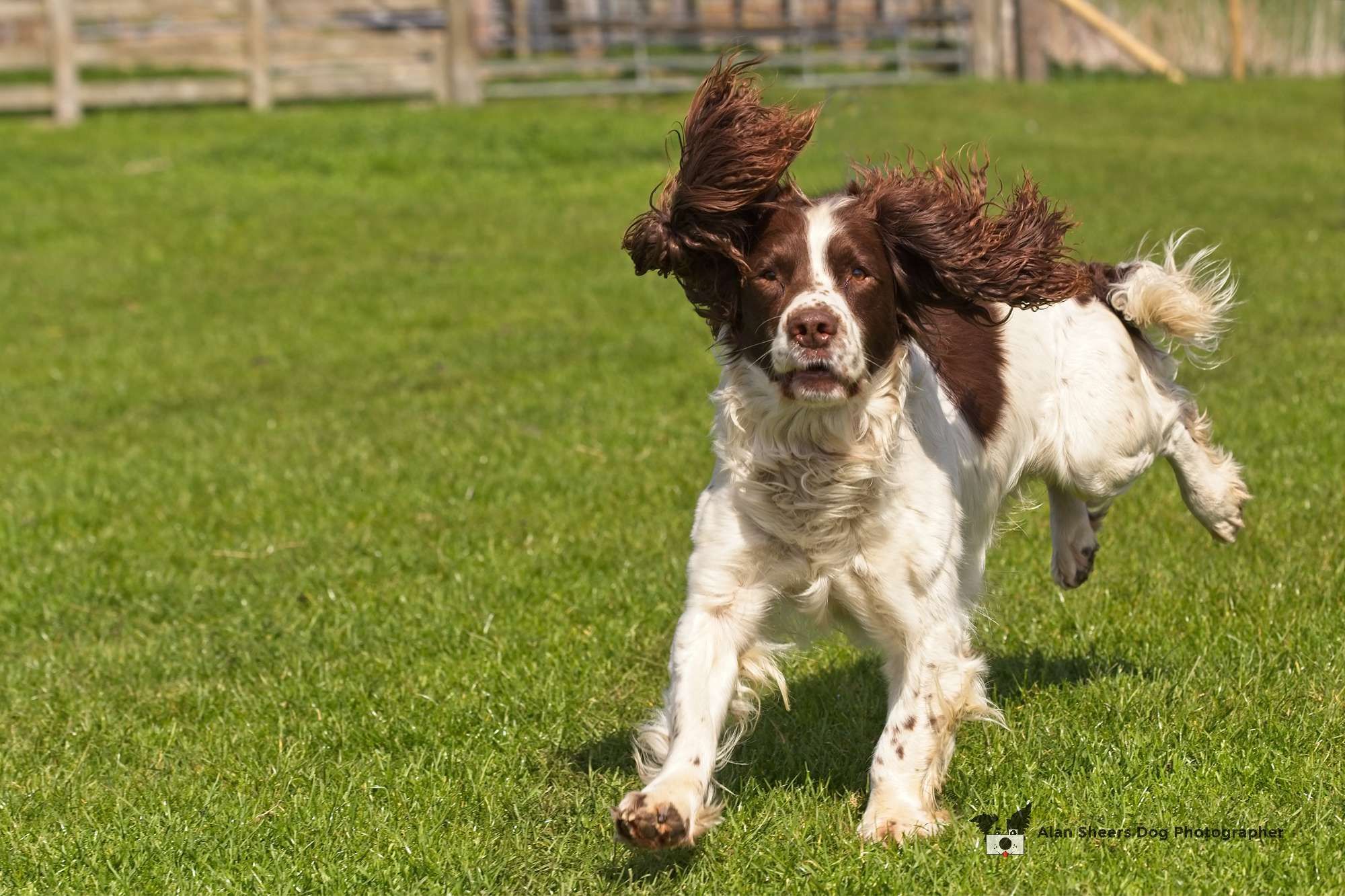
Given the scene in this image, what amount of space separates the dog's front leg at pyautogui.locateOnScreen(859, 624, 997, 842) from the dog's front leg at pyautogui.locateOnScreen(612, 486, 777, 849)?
1.08ft

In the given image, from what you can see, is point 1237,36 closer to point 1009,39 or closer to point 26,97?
point 1009,39

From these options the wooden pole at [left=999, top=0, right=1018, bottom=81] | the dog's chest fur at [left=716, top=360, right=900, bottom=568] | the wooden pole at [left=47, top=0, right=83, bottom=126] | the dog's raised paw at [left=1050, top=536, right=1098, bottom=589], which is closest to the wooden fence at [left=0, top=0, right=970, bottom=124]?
the wooden pole at [left=47, top=0, right=83, bottom=126]

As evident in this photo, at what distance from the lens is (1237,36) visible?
27.3 metres

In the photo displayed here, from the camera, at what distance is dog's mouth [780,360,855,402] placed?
381cm

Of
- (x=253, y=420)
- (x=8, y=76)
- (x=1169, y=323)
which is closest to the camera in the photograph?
(x=1169, y=323)

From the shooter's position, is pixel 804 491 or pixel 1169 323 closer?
pixel 804 491

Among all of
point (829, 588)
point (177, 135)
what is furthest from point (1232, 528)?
point (177, 135)

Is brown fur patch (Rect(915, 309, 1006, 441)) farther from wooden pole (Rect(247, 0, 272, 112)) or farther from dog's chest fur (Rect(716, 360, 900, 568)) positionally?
wooden pole (Rect(247, 0, 272, 112))

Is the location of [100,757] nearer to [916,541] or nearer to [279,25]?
[916,541]

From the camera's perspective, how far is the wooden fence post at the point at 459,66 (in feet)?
77.5

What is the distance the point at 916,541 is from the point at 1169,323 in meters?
1.68

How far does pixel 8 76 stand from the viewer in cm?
2755

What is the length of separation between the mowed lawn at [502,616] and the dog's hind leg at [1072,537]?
14cm

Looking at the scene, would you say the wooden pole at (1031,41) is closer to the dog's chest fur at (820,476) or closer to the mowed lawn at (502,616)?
the mowed lawn at (502,616)
